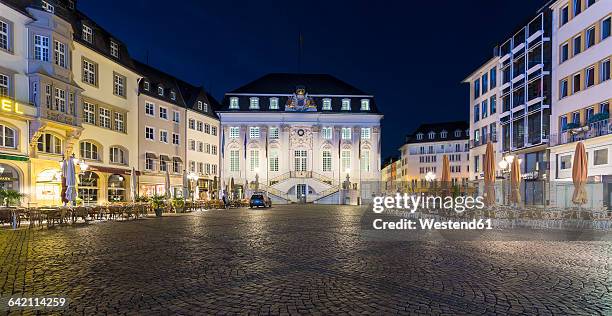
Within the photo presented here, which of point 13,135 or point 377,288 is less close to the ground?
point 13,135

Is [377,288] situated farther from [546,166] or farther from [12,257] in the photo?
[546,166]

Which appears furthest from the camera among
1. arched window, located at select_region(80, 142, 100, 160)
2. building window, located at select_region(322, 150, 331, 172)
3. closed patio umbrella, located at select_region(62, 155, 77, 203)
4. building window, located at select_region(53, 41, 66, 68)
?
building window, located at select_region(322, 150, 331, 172)

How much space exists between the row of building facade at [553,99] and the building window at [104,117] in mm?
31461

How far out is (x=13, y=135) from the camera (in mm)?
25875

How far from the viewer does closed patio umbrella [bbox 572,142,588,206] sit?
1867 cm

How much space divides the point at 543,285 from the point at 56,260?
1120 centimetres

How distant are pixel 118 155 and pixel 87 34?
10695 millimetres

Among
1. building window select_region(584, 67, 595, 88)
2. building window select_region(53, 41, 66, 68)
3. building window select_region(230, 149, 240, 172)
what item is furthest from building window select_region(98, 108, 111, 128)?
building window select_region(584, 67, 595, 88)

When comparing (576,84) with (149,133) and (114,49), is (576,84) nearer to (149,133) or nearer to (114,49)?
(149,133)

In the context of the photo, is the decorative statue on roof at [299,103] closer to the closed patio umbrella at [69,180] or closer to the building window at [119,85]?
the building window at [119,85]

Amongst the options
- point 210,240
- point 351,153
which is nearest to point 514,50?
point 351,153

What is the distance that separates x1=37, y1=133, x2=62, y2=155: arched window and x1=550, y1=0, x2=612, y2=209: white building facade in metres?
36.7

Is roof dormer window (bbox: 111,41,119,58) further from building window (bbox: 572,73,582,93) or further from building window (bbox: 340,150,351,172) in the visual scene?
building window (bbox: 572,73,582,93)

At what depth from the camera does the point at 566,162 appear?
32.7 m
